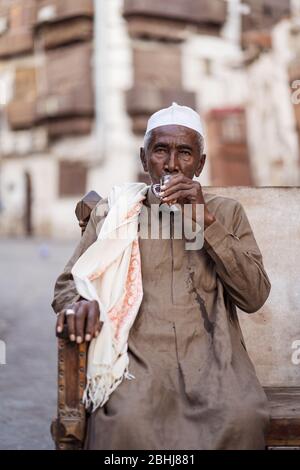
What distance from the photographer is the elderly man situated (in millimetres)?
2410

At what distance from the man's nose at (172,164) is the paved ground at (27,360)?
175 centimetres

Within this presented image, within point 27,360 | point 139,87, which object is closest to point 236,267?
point 27,360

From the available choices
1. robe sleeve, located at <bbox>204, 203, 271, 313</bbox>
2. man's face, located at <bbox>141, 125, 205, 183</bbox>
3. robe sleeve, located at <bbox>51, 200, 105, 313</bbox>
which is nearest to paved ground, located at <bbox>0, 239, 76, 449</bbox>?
robe sleeve, located at <bbox>51, 200, 105, 313</bbox>

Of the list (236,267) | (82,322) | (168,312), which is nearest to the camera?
(82,322)

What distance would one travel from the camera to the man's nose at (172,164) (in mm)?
2799

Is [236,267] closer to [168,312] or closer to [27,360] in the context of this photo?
[168,312]

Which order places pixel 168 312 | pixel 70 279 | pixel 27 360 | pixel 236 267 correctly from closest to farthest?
pixel 236 267 → pixel 168 312 → pixel 70 279 → pixel 27 360

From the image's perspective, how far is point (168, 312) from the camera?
108 inches

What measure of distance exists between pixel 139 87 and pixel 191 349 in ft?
66.1

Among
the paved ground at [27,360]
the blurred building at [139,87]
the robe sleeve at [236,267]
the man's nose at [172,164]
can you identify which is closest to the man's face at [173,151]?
the man's nose at [172,164]

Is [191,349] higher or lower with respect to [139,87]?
lower

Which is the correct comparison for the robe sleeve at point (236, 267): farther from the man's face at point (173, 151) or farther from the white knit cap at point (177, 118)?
the white knit cap at point (177, 118)

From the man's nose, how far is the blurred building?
18.7 metres
